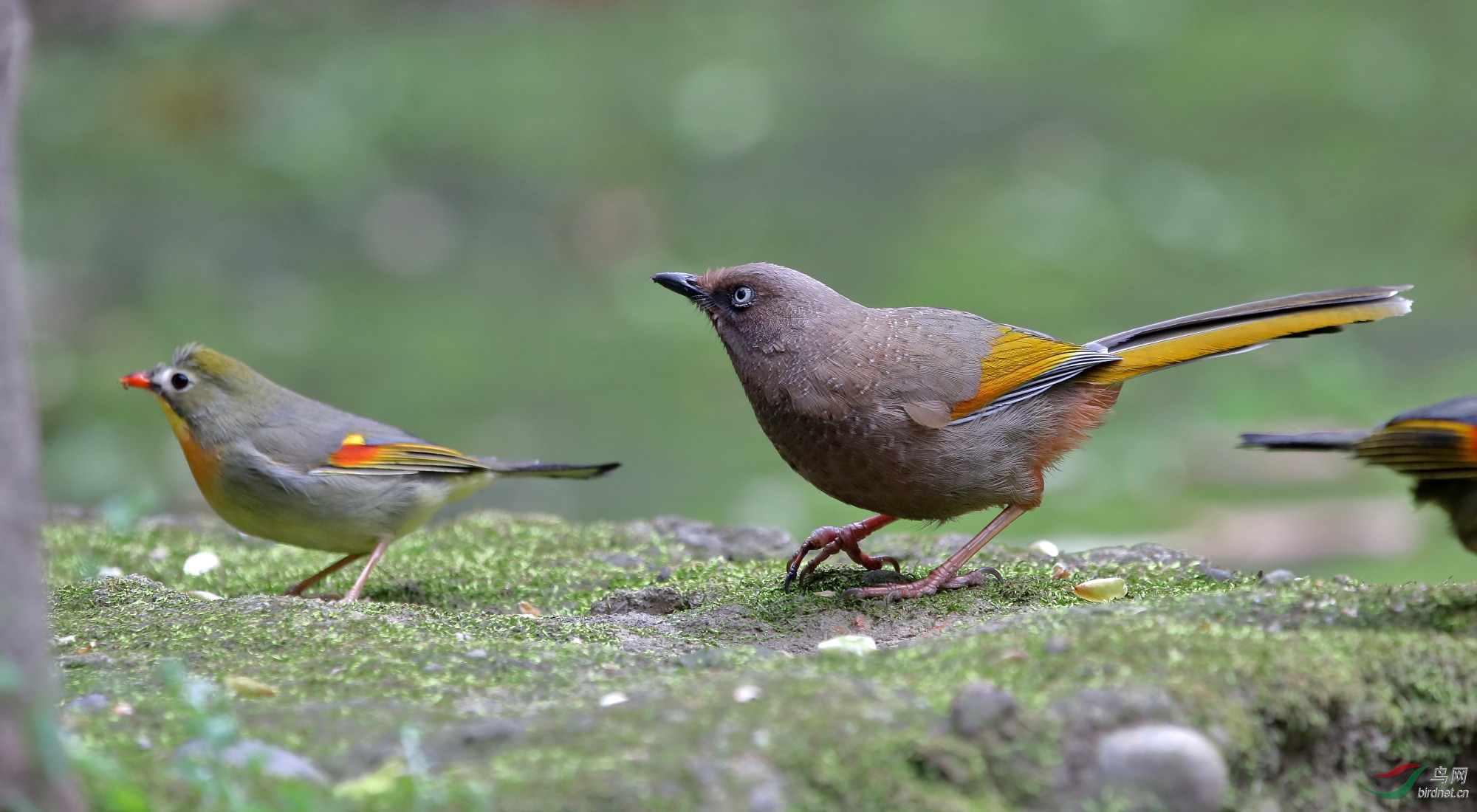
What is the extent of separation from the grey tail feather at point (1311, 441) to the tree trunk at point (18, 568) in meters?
3.02

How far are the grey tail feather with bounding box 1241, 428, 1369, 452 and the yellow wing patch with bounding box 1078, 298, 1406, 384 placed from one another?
53 cm

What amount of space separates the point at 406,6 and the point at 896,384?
13.0 metres

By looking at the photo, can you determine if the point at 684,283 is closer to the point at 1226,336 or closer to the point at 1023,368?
the point at 1023,368

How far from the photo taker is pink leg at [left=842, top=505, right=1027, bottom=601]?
4430 mm

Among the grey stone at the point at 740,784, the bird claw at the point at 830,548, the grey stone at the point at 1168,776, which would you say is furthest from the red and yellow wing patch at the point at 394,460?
the grey stone at the point at 1168,776

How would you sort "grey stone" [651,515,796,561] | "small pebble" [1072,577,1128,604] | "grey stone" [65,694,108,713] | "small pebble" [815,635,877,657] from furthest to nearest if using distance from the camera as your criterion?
"grey stone" [651,515,796,561], "small pebble" [1072,577,1128,604], "small pebble" [815,635,877,657], "grey stone" [65,694,108,713]

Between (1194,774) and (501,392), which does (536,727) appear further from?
(501,392)

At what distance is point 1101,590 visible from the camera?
4438 millimetres

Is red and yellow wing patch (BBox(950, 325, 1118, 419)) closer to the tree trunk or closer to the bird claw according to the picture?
the bird claw

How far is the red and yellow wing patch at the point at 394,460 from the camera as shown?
5043 millimetres

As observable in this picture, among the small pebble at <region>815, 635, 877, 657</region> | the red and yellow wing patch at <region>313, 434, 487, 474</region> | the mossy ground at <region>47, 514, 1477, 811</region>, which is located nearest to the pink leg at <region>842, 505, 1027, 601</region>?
the mossy ground at <region>47, 514, 1477, 811</region>

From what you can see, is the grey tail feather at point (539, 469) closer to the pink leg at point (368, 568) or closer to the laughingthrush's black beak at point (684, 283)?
the pink leg at point (368, 568)

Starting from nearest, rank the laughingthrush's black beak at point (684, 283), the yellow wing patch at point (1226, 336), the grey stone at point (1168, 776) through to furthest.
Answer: the grey stone at point (1168, 776) < the yellow wing patch at point (1226, 336) < the laughingthrush's black beak at point (684, 283)

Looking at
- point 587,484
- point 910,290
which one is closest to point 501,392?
point 587,484
